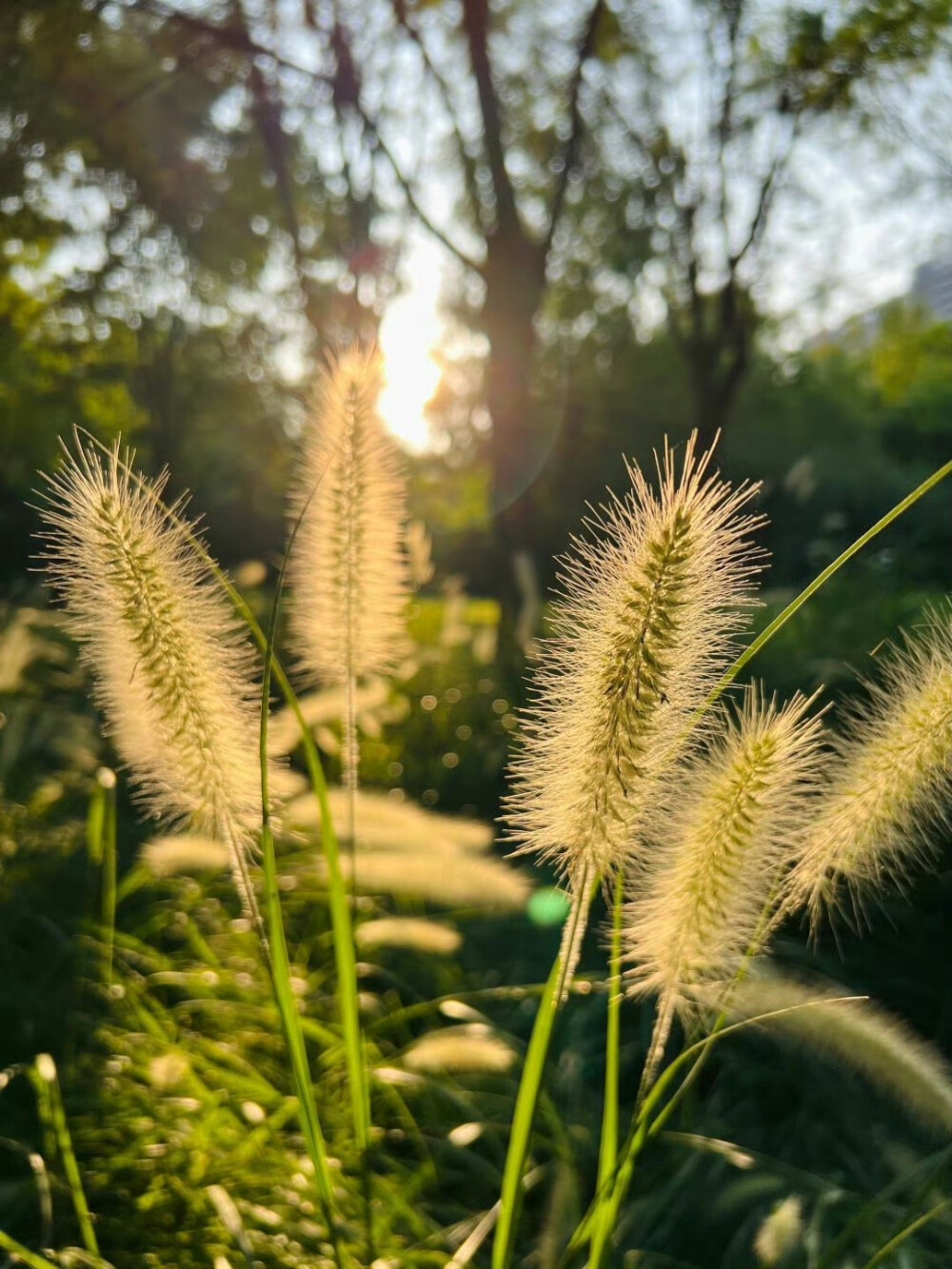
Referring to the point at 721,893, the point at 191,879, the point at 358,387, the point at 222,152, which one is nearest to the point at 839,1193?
the point at 721,893

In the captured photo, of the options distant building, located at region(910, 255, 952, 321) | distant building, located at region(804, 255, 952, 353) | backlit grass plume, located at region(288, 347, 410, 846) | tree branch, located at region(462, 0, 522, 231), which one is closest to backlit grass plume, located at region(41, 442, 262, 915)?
backlit grass plume, located at region(288, 347, 410, 846)

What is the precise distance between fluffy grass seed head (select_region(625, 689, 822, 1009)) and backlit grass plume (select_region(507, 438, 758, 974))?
6 centimetres

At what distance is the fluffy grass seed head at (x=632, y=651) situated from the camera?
0.88m

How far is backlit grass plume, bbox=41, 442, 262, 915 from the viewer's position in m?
1.01

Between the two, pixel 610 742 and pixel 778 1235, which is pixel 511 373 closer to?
pixel 778 1235

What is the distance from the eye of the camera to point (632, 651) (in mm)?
909

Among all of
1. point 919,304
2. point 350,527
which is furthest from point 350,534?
point 919,304

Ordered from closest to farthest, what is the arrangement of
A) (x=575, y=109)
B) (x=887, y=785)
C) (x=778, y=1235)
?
1. (x=887, y=785)
2. (x=778, y=1235)
3. (x=575, y=109)

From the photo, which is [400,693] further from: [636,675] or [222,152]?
[222,152]

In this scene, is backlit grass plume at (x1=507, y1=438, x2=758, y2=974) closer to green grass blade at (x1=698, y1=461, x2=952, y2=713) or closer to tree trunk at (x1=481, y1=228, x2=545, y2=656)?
green grass blade at (x1=698, y1=461, x2=952, y2=713)

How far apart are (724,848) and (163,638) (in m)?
0.59

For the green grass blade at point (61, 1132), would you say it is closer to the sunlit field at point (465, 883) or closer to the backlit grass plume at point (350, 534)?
the sunlit field at point (465, 883)

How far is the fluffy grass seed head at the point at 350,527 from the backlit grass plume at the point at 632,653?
364 millimetres

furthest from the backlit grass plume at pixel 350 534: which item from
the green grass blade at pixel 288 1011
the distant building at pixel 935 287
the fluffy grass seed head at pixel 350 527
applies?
the distant building at pixel 935 287
